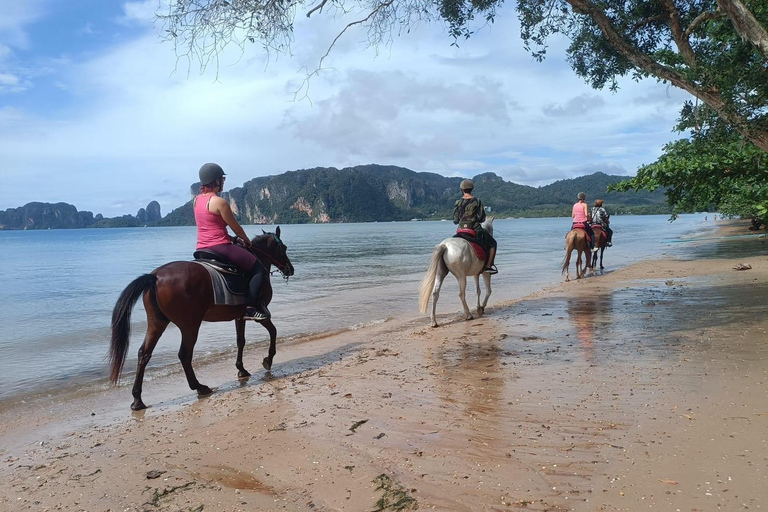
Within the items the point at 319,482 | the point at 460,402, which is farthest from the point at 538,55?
the point at 319,482

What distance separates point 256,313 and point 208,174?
6.51 feet

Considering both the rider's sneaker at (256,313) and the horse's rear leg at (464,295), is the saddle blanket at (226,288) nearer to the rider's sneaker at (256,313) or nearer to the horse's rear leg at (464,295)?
the rider's sneaker at (256,313)

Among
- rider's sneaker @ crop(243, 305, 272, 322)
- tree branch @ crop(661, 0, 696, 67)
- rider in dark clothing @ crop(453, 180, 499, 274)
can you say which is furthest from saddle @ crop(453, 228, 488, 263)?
rider's sneaker @ crop(243, 305, 272, 322)

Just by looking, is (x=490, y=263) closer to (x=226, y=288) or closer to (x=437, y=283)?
(x=437, y=283)

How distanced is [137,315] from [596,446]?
43.0 ft

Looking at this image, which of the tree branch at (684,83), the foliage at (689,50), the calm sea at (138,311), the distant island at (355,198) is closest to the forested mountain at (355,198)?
the distant island at (355,198)

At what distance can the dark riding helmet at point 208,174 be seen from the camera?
6.82m

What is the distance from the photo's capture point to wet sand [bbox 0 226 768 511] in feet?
11.5

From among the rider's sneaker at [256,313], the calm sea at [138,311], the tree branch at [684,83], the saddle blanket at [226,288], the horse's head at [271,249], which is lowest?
the calm sea at [138,311]

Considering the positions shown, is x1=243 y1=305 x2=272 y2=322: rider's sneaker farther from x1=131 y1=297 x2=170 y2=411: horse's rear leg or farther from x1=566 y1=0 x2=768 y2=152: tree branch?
x1=566 y1=0 x2=768 y2=152: tree branch

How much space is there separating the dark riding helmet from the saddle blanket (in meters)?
1.05

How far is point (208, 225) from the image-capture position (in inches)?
270

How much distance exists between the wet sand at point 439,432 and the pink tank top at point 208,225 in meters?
1.96

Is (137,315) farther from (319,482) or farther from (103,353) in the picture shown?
(319,482)
